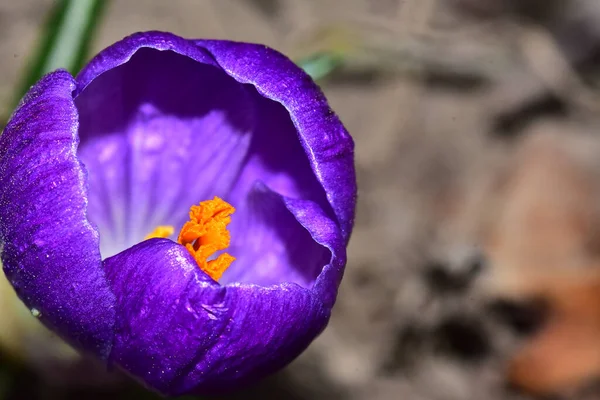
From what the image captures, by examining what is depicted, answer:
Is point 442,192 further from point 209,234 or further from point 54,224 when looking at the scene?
point 54,224

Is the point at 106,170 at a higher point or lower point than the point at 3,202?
higher

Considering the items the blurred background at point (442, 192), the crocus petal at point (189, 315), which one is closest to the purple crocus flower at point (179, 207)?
the crocus petal at point (189, 315)

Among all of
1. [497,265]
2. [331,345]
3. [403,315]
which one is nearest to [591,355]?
[497,265]

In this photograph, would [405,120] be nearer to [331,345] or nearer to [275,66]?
[331,345]

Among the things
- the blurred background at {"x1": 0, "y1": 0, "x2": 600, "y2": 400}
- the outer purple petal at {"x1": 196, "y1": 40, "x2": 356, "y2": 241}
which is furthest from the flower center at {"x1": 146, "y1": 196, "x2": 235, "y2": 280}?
the blurred background at {"x1": 0, "y1": 0, "x2": 600, "y2": 400}

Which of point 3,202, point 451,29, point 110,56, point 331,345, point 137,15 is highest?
point 451,29

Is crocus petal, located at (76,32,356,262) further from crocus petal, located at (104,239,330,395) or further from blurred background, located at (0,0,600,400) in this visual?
blurred background, located at (0,0,600,400)

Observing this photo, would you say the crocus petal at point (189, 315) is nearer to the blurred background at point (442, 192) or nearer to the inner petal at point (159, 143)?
the inner petal at point (159, 143)

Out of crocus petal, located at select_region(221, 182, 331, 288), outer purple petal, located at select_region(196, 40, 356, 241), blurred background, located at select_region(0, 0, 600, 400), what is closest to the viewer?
outer purple petal, located at select_region(196, 40, 356, 241)
